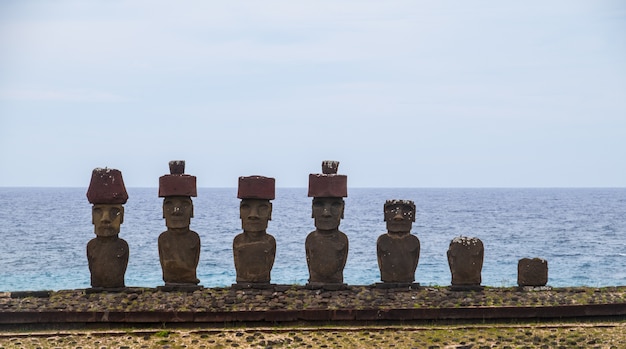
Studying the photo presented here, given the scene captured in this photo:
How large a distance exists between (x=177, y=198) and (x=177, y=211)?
0.81 feet

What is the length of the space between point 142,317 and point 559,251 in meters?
35.9

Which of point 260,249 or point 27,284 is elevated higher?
point 260,249

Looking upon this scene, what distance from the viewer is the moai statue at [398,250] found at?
16531 mm

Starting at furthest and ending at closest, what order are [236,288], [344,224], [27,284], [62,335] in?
[344,224] → [27,284] → [236,288] → [62,335]

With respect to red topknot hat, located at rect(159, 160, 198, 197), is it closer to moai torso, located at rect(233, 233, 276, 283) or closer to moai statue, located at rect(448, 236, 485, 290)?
moai torso, located at rect(233, 233, 276, 283)

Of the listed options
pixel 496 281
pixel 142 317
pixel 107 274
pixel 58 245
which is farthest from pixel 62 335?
pixel 58 245

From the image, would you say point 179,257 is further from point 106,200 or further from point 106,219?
point 106,200

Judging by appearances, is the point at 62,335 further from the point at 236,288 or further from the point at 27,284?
the point at 27,284

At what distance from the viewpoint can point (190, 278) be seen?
16.5 m

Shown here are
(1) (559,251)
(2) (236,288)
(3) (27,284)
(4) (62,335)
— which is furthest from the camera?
(1) (559,251)

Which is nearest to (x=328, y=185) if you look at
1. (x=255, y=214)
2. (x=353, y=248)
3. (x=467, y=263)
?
(x=255, y=214)

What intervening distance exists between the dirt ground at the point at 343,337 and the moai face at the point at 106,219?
2.46 m

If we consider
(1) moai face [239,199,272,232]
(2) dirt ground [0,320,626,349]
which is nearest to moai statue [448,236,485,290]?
(2) dirt ground [0,320,626,349]

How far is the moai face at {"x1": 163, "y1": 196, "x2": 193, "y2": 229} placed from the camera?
16484 mm
